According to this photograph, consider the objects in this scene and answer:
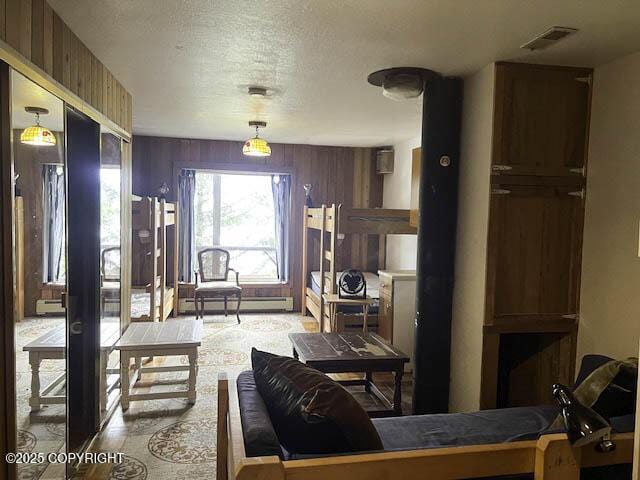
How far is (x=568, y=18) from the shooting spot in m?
1.94

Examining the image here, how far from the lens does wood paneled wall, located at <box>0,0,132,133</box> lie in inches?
64.3

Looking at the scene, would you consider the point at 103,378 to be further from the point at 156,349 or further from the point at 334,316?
the point at 334,316

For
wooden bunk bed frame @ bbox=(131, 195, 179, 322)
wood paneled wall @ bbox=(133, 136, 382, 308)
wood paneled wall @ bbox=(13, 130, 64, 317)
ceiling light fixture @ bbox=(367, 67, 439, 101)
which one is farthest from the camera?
wood paneled wall @ bbox=(133, 136, 382, 308)

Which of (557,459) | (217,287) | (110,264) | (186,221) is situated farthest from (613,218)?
(186,221)

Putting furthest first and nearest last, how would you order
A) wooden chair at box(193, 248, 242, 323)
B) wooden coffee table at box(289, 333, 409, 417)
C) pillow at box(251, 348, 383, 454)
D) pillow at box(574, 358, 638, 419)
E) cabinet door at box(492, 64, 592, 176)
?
wooden chair at box(193, 248, 242, 323) < wooden coffee table at box(289, 333, 409, 417) < cabinet door at box(492, 64, 592, 176) < pillow at box(574, 358, 638, 419) < pillow at box(251, 348, 383, 454)

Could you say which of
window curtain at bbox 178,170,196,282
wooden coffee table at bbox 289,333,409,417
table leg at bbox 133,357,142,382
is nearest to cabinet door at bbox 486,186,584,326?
wooden coffee table at bbox 289,333,409,417

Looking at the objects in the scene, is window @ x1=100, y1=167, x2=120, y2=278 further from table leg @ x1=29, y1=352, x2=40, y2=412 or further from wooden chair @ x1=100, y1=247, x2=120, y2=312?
table leg @ x1=29, y1=352, x2=40, y2=412

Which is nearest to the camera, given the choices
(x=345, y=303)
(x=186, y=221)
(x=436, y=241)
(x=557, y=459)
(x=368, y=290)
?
(x=557, y=459)

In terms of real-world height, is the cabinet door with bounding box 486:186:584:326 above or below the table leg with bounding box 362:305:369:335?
above

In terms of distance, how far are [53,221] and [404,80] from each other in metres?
2.02

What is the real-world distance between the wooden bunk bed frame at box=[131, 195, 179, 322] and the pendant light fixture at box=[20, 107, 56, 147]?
232cm

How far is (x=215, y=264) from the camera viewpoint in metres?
6.26

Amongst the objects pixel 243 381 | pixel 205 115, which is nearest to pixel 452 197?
pixel 243 381

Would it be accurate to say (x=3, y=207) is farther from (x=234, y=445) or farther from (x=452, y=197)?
(x=452, y=197)
